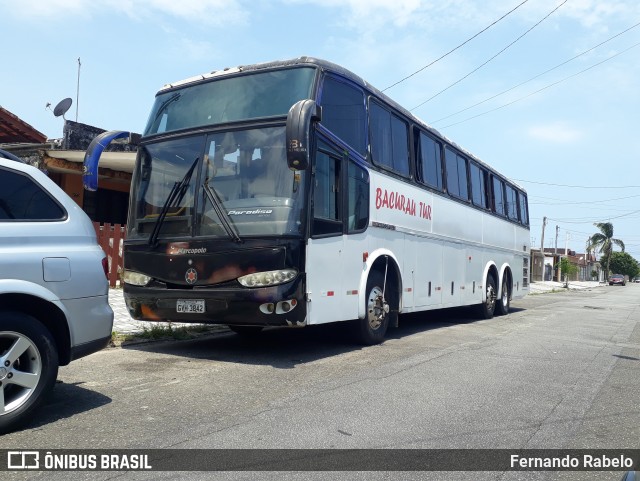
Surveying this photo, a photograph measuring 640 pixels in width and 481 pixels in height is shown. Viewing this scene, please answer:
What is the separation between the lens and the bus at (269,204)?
677 centimetres

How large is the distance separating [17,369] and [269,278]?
9.74ft

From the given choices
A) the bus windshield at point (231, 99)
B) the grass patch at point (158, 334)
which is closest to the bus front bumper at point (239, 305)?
the grass patch at point (158, 334)

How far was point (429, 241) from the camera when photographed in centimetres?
1096

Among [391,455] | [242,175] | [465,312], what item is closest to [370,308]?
[242,175]

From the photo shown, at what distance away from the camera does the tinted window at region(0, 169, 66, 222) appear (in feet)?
14.3

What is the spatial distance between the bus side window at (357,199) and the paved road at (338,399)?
1.75 metres

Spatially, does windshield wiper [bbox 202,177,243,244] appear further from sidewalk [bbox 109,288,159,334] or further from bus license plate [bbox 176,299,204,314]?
sidewalk [bbox 109,288,159,334]

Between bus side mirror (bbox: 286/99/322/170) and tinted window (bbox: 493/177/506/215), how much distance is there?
10.5 metres

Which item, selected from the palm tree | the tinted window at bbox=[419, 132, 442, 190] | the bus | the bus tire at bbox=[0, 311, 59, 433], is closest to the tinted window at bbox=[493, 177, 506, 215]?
the tinted window at bbox=[419, 132, 442, 190]

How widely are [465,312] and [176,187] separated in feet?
34.9

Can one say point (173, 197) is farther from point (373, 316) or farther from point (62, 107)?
point (62, 107)

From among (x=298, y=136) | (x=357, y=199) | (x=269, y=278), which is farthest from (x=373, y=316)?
(x=298, y=136)

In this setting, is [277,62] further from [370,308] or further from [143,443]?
[143,443]

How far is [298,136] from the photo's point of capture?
611cm
